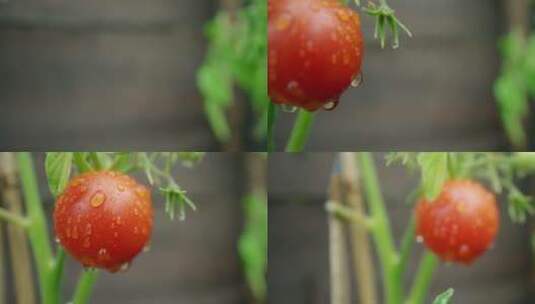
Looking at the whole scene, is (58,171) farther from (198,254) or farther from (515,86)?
(515,86)

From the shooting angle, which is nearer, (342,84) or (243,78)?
(342,84)

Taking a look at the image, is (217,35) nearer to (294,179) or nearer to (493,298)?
(294,179)

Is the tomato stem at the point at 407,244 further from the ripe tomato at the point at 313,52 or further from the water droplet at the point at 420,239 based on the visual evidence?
the ripe tomato at the point at 313,52

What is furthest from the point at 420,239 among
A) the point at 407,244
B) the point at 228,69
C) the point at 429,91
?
the point at 228,69

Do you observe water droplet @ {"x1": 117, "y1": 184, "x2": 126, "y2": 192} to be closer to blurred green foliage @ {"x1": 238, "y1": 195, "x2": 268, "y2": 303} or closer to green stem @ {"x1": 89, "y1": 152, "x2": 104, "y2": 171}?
green stem @ {"x1": 89, "y1": 152, "x2": 104, "y2": 171}

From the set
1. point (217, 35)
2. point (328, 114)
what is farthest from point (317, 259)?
point (217, 35)

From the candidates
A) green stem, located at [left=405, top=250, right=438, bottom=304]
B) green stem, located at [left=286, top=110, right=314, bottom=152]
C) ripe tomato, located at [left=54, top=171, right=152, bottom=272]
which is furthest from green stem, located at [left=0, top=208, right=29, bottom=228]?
green stem, located at [left=405, top=250, right=438, bottom=304]
